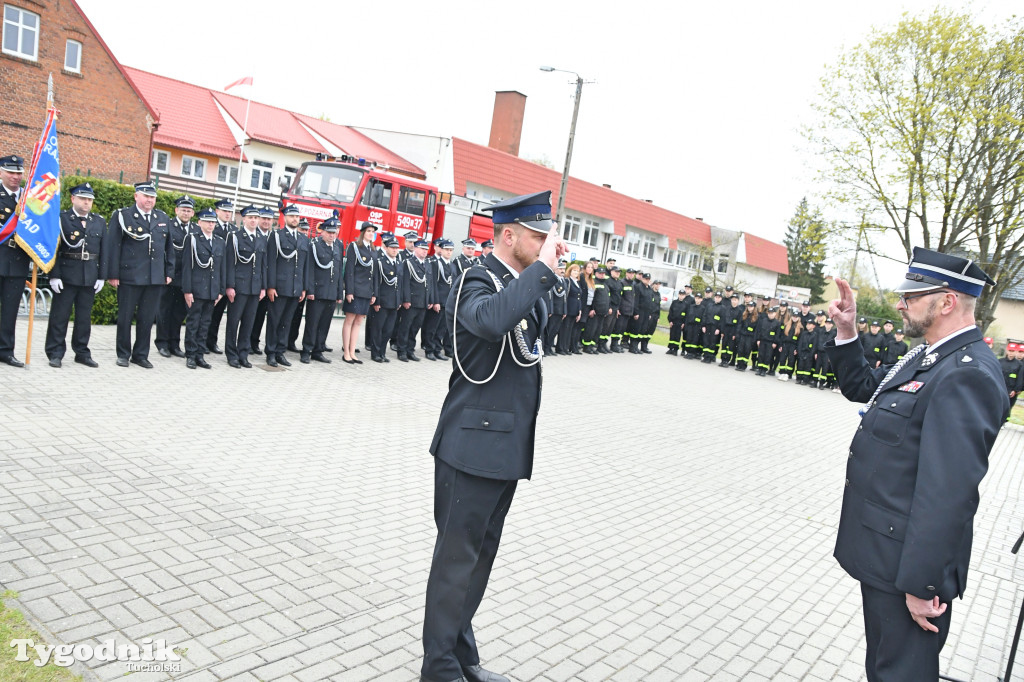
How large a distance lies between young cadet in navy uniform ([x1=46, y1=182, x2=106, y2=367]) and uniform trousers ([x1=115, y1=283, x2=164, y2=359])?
35 centimetres

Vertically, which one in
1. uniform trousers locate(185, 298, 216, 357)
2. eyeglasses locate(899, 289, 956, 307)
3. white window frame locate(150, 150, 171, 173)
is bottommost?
uniform trousers locate(185, 298, 216, 357)

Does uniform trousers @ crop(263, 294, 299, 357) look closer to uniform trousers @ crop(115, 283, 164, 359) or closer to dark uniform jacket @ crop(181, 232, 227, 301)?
dark uniform jacket @ crop(181, 232, 227, 301)

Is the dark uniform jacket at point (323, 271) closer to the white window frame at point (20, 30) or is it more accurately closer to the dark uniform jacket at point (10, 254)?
the dark uniform jacket at point (10, 254)

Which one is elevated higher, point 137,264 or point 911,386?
point 911,386

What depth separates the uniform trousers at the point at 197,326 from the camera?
9.86 m

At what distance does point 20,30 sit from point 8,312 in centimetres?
2320

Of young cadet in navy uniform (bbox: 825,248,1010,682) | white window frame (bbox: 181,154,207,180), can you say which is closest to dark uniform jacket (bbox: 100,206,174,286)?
young cadet in navy uniform (bbox: 825,248,1010,682)

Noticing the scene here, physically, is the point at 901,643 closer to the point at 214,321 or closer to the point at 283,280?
the point at 283,280

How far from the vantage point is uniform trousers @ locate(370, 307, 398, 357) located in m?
12.7

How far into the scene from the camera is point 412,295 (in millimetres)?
13117

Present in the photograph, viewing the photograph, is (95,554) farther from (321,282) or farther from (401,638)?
(321,282)

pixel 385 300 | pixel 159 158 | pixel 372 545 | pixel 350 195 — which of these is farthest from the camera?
pixel 159 158

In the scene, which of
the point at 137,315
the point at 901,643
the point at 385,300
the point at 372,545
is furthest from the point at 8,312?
the point at 901,643

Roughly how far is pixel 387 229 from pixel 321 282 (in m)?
7.15
